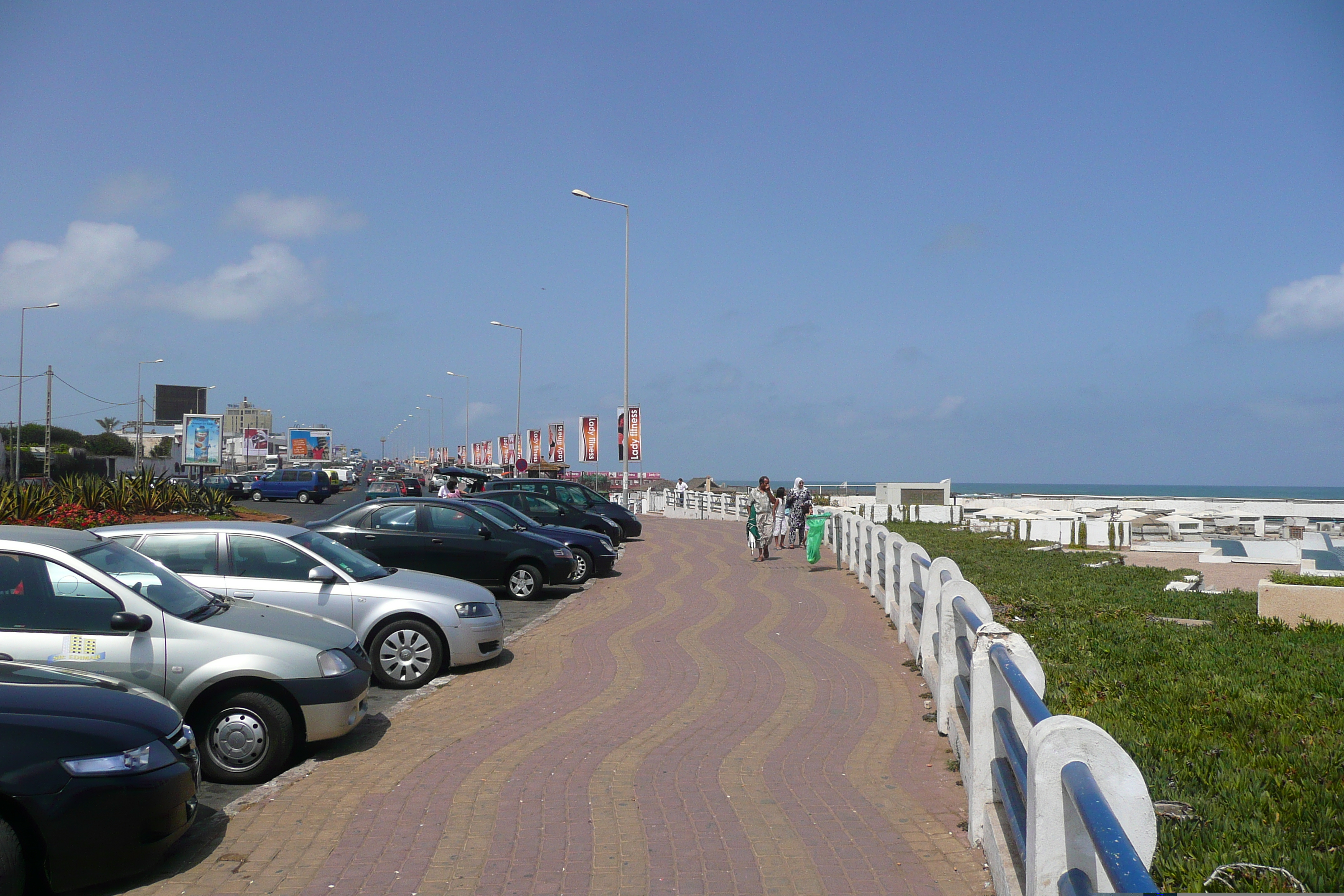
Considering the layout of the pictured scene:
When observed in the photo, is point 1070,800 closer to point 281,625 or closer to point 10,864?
point 10,864

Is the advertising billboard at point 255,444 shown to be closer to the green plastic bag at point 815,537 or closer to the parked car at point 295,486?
the parked car at point 295,486

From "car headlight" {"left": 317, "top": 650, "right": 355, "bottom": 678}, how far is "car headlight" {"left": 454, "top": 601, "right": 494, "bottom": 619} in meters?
2.64

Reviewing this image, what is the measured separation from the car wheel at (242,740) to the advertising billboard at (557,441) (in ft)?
158

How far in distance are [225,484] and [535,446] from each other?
1679cm

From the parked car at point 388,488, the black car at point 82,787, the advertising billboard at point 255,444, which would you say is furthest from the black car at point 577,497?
the advertising billboard at point 255,444

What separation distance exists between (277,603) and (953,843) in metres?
6.23

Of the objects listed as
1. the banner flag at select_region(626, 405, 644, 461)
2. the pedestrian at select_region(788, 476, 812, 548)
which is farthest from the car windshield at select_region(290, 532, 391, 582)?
the banner flag at select_region(626, 405, 644, 461)

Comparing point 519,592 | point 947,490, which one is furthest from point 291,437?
point 519,592

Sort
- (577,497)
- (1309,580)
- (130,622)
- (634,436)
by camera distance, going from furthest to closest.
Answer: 1. (634,436)
2. (577,497)
3. (1309,580)
4. (130,622)

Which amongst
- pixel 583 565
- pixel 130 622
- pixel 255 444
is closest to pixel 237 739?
pixel 130 622

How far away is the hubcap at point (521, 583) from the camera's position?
50.2ft

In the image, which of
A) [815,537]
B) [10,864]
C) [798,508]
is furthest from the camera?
[798,508]

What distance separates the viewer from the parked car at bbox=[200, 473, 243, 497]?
52375 millimetres

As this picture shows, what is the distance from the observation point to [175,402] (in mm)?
99688
